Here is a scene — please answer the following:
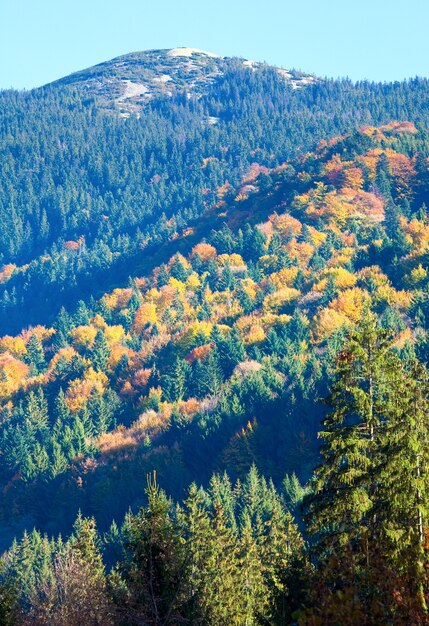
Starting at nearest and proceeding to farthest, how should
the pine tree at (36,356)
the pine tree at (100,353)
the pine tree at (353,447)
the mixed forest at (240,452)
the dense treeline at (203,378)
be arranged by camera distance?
the mixed forest at (240,452) → the pine tree at (353,447) → the dense treeline at (203,378) → the pine tree at (100,353) → the pine tree at (36,356)

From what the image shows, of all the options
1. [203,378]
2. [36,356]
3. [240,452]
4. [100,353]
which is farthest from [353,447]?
[36,356]

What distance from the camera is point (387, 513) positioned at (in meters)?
27.0

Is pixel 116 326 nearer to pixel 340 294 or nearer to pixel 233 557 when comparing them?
pixel 340 294

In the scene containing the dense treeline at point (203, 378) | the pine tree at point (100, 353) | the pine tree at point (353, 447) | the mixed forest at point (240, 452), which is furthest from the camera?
the pine tree at point (100, 353)

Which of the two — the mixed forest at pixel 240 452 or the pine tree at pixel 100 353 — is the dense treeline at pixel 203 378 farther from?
the mixed forest at pixel 240 452

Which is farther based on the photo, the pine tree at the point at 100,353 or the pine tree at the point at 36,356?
the pine tree at the point at 36,356

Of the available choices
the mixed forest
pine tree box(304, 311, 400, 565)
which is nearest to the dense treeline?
the mixed forest

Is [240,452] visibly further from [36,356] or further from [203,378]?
[36,356]

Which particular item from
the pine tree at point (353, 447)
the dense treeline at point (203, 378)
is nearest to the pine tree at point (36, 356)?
the dense treeline at point (203, 378)

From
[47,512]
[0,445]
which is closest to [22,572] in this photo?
[47,512]

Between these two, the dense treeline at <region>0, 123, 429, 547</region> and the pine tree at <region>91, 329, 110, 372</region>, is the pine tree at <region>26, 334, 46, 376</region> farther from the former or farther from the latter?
the pine tree at <region>91, 329, 110, 372</region>

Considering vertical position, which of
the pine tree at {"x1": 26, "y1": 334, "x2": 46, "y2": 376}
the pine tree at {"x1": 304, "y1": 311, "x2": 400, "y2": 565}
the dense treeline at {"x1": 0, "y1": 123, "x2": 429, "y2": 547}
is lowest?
the pine tree at {"x1": 304, "y1": 311, "x2": 400, "y2": 565}

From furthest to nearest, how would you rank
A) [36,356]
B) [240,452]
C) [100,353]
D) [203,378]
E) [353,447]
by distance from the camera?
[36,356], [100,353], [203,378], [240,452], [353,447]

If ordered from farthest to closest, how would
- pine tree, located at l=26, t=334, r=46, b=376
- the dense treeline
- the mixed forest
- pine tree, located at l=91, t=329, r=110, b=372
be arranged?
pine tree, located at l=26, t=334, r=46, b=376
pine tree, located at l=91, t=329, r=110, b=372
the dense treeline
the mixed forest
